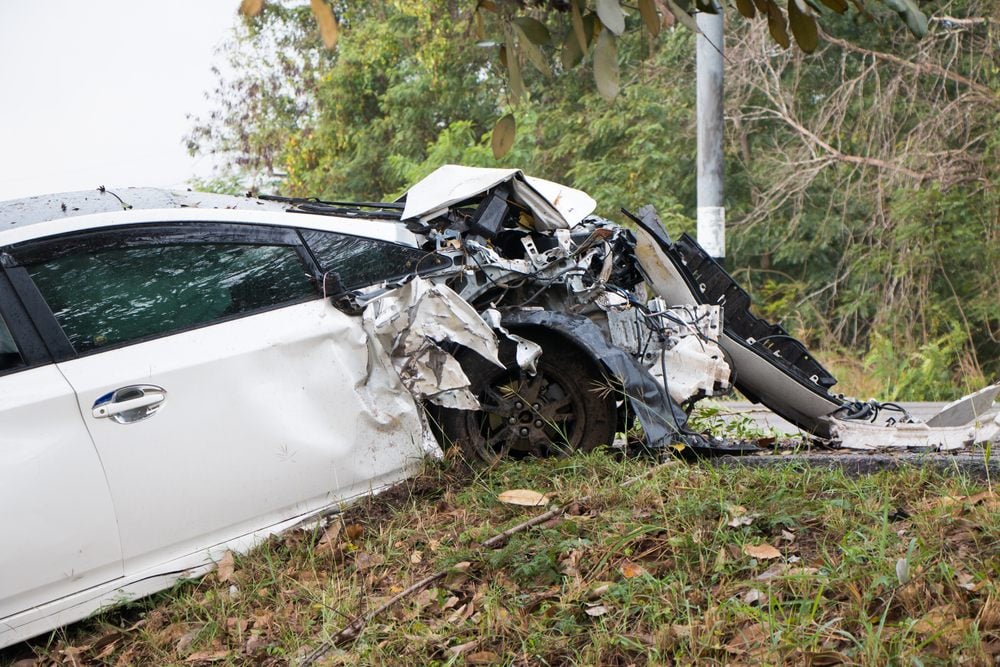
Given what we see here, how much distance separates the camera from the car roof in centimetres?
410

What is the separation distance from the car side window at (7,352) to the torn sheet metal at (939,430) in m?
3.63

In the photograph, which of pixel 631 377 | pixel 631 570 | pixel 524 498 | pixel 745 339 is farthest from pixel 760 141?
pixel 631 570

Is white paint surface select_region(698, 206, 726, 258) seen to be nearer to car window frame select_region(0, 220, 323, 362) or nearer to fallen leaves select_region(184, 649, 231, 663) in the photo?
car window frame select_region(0, 220, 323, 362)

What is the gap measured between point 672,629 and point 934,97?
11369 millimetres

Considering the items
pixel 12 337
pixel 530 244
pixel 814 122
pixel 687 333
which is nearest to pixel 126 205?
pixel 12 337

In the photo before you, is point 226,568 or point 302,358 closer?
point 226,568

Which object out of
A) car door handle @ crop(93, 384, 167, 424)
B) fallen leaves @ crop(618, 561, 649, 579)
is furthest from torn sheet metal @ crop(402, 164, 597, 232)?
fallen leaves @ crop(618, 561, 649, 579)

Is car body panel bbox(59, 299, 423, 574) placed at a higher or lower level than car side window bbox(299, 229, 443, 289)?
lower

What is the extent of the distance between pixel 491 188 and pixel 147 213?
1.63 m

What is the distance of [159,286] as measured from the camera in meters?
4.19

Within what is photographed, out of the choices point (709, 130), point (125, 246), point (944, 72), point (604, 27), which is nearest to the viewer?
point (604, 27)

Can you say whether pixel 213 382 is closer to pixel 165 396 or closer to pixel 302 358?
pixel 165 396

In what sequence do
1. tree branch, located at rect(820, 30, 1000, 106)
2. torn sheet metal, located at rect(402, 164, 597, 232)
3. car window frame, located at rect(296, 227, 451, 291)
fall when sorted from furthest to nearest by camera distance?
1. tree branch, located at rect(820, 30, 1000, 106)
2. torn sheet metal, located at rect(402, 164, 597, 232)
3. car window frame, located at rect(296, 227, 451, 291)

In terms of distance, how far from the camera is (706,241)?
30.3 ft
